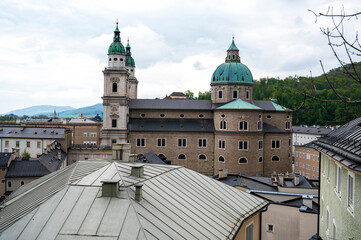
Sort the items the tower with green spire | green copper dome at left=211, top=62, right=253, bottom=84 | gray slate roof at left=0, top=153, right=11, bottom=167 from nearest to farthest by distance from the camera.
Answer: gray slate roof at left=0, top=153, right=11, bottom=167
the tower with green spire
green copper dome at left=211, top=62, right=253, bottom=84

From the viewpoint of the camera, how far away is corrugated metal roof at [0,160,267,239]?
305 inches

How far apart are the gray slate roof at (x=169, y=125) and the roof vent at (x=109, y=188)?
40.5 metres

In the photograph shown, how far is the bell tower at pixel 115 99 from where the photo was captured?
48688 mm

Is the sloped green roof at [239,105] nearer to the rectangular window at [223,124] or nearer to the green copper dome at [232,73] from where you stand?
the rectangular window at [223,124]

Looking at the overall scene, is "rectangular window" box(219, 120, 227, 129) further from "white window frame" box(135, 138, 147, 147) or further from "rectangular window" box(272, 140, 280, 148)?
"white window frame" box(135, 138, 147, 147)

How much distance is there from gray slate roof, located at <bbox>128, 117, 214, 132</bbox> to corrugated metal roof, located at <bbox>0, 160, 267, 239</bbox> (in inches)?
1461

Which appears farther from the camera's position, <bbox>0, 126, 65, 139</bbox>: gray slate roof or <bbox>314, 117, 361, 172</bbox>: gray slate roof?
<bbox>0, 126, 65, 139</bbox>: gray slate roof

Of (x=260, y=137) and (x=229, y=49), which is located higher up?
(x=229, y=49)

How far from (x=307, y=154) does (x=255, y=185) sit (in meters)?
33.5

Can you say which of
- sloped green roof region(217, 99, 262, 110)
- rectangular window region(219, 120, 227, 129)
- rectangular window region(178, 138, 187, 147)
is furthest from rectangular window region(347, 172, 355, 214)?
rectangular window region(178, 138, 187, 147)

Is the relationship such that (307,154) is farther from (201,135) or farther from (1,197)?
(1,197)

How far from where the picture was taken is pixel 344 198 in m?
8.74

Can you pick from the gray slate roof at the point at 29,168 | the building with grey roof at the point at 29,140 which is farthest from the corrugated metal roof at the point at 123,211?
the building with grey roof at the point at 29,140

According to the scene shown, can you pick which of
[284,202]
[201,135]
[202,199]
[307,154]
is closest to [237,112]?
[201,135]
